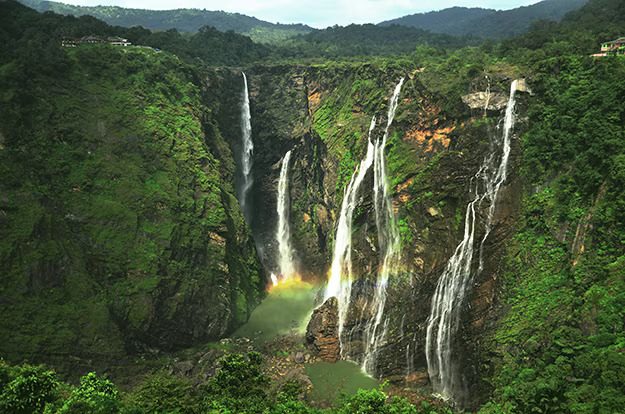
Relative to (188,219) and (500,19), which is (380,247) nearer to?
(188,219)

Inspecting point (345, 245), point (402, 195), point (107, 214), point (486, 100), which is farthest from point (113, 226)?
point (486, 100)

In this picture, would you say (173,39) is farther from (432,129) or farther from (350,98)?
→ (432,129)

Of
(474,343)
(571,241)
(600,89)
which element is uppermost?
(600,89)

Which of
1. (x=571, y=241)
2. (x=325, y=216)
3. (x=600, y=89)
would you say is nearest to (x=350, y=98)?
(x=325, y=216)

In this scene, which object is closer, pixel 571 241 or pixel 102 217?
pixel 571 241

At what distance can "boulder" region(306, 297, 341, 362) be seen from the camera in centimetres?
2941

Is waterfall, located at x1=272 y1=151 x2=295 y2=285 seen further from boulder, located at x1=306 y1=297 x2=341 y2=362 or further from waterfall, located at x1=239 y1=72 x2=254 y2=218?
boulder, located at x1=306 y1=297 x2=341 y2=362

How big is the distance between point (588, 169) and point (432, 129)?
32.7ft

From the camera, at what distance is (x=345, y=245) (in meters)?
32.9

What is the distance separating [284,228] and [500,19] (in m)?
106

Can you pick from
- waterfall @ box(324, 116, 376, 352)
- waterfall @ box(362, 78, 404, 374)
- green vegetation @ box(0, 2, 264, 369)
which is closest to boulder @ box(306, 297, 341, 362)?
waterfall @ box(324, 116, 376, 352)

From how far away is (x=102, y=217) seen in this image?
30.5 meters

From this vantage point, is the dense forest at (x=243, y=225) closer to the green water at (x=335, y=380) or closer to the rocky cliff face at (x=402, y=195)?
the rocky cliff face at (x=402, y=195)

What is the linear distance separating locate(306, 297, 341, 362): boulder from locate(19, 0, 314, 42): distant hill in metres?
91.2
